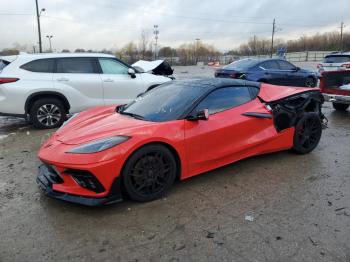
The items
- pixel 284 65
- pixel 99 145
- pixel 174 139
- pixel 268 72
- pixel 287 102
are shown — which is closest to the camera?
pixel 99 145

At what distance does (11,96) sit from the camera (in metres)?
7.63

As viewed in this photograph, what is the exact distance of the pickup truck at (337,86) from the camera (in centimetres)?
902

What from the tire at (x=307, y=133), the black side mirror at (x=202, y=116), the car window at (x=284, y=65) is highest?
the car window at (x=284, y=65)

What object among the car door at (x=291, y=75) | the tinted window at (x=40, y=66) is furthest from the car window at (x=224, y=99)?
the car door at (x=291, y=75)

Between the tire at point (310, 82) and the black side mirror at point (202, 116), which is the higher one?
the black side mirror at point (202, 116)

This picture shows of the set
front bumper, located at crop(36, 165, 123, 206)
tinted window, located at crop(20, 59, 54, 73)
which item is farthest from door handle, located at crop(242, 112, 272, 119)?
tinted window, located at crop(20, 59, 54, 73)

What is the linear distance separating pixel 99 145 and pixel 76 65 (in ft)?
17.0

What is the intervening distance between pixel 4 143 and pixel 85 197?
13.1 ft

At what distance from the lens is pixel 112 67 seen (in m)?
8.76

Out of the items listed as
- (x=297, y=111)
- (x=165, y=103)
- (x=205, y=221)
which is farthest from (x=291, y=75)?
(x=205, y=221)

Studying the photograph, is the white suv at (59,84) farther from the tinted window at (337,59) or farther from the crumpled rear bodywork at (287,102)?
the tinted window at (337,59)

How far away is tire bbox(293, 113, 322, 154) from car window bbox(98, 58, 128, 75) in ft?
15.8

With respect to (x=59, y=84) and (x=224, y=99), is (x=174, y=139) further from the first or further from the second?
(x=59, y=84)

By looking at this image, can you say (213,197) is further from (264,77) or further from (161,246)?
(264,77)
